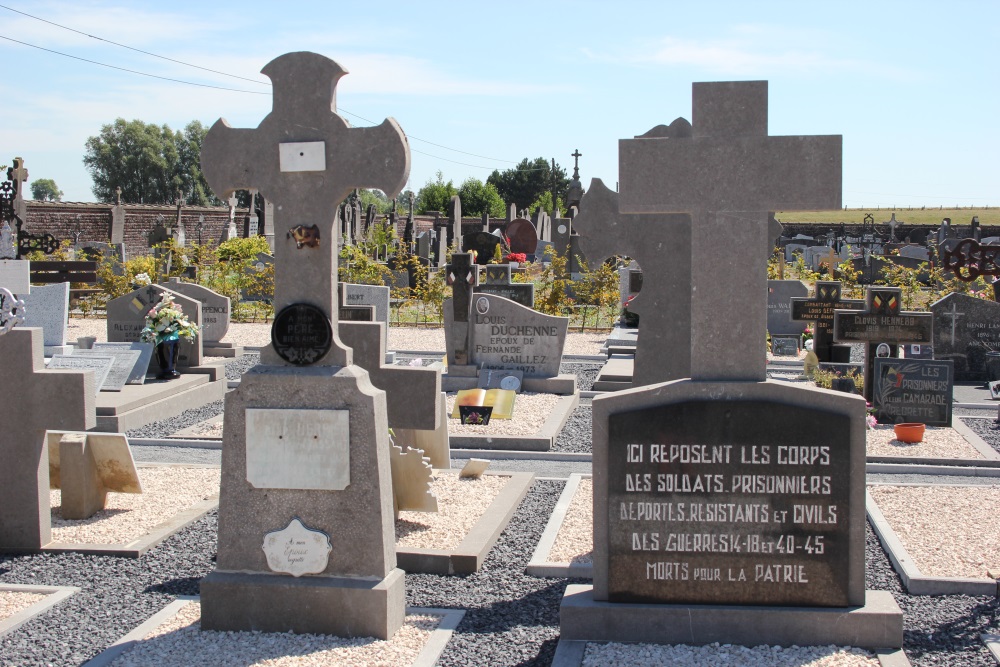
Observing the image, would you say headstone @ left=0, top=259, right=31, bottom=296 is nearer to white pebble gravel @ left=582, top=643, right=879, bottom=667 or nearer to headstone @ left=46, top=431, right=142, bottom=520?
headstone @ left=46, top=431, right=142, bottom=520

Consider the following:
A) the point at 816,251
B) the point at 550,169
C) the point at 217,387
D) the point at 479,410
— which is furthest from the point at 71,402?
the point at 550,169

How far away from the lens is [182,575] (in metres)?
6.08

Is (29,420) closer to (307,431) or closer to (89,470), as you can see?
(89,470)

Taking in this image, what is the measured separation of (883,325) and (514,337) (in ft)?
16.3

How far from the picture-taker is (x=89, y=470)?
7.24m

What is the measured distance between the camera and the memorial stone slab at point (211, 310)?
16.7 metres

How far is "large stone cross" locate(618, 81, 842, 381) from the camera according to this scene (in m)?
4.89

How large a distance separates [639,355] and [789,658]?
334 cm

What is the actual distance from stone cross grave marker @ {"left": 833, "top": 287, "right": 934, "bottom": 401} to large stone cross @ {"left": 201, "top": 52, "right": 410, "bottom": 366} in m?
8.75

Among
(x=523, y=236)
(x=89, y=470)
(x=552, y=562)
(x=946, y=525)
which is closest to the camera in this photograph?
(x=552, y=562)

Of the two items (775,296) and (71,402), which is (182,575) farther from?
(775,296)

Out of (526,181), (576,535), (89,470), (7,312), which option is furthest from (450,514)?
(526,181)

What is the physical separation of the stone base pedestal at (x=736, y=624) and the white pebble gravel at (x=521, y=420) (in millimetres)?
5654

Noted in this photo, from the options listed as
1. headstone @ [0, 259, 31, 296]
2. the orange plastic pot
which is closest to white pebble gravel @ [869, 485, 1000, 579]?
the orange plastic pot
